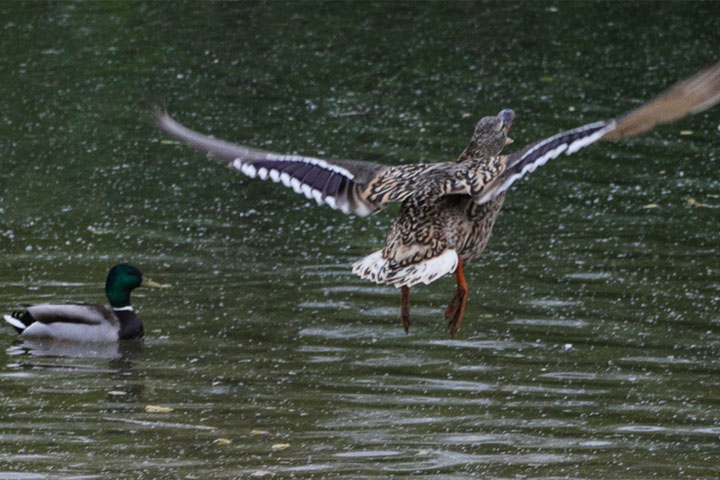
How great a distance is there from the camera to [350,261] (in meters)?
10.0

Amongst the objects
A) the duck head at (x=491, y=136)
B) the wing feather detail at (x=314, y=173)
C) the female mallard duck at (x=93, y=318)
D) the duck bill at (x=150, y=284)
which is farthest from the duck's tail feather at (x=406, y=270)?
the duck bill at (x=150, y=284)

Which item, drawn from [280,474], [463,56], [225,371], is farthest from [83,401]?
[463,56]

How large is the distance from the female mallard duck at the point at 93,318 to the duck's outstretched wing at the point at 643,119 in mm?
3699

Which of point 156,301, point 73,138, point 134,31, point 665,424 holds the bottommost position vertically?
point 665,424

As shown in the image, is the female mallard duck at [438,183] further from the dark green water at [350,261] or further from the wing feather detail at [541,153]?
the dark green water at [350,261]

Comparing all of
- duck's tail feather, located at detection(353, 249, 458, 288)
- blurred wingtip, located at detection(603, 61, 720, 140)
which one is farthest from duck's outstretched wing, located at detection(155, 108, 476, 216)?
blurred wingtip, located at detection(603, 61, 720, 140)

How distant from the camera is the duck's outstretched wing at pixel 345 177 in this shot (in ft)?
20.4

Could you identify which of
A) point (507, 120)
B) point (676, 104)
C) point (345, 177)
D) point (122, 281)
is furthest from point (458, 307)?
point (122, 281)

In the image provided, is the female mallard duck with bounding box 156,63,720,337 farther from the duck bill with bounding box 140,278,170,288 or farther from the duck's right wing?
the duck bill with bounding box 140,278,170,288

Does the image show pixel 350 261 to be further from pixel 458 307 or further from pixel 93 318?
pixel 458 307

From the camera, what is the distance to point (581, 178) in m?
12.0

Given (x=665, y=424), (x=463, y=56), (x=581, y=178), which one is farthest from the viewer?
(x=463, y=56)

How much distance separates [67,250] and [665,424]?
16.7 ft

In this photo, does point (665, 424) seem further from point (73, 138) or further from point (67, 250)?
point (73, 138)
